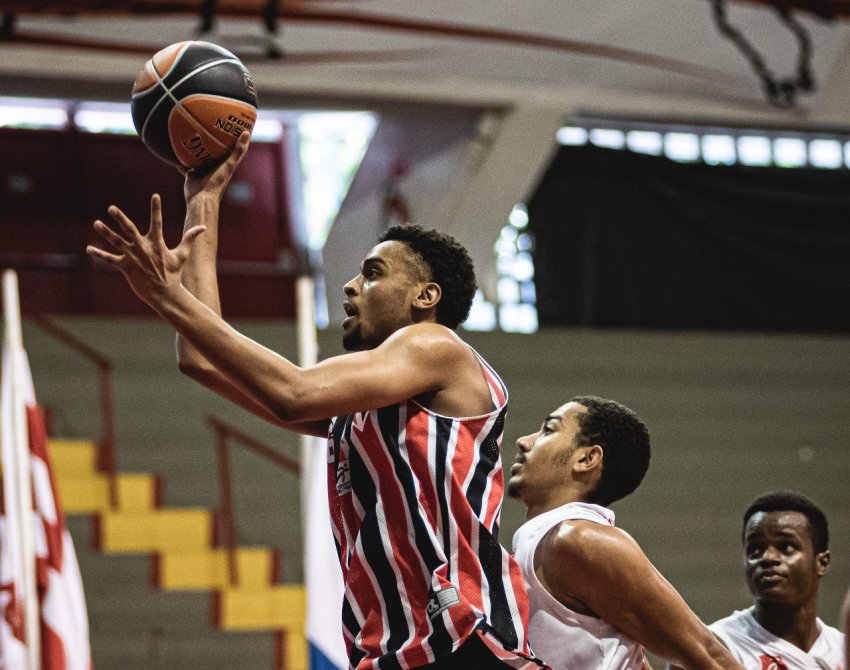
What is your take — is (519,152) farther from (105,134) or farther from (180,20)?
(105,134)

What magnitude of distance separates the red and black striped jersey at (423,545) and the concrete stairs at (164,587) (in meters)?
6.20

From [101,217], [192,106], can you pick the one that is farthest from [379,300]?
[101,217]

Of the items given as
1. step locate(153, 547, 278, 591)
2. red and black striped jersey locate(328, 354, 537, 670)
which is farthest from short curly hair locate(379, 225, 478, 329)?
step locate(153, 547, 278, 591)

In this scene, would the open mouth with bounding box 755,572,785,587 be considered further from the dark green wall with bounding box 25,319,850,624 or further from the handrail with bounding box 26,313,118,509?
the handrail with bounding box 26,313,118,509

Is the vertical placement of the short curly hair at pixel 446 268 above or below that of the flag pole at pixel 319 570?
above

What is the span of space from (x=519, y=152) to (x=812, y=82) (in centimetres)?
230

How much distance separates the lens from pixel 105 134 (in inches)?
466

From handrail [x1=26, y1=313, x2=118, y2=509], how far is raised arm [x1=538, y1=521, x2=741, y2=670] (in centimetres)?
655

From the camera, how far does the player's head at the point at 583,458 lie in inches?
127

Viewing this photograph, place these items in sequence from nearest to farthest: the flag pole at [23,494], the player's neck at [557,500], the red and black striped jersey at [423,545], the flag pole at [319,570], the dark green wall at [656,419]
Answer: the red and black striped jersey at [423,545], the player's neck at [557,500], the flag pole at [319,570], the flag pole at [23,494], the dark green wall at [656,419]

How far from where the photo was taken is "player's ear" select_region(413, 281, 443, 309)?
2.80m

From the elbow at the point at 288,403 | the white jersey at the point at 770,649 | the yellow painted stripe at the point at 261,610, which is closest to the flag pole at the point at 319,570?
the white jersey at the point at 770,649

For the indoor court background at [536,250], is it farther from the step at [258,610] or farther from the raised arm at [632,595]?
the raised arm at [632,595]

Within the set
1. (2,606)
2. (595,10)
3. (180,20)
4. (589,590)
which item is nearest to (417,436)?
(589,590)
